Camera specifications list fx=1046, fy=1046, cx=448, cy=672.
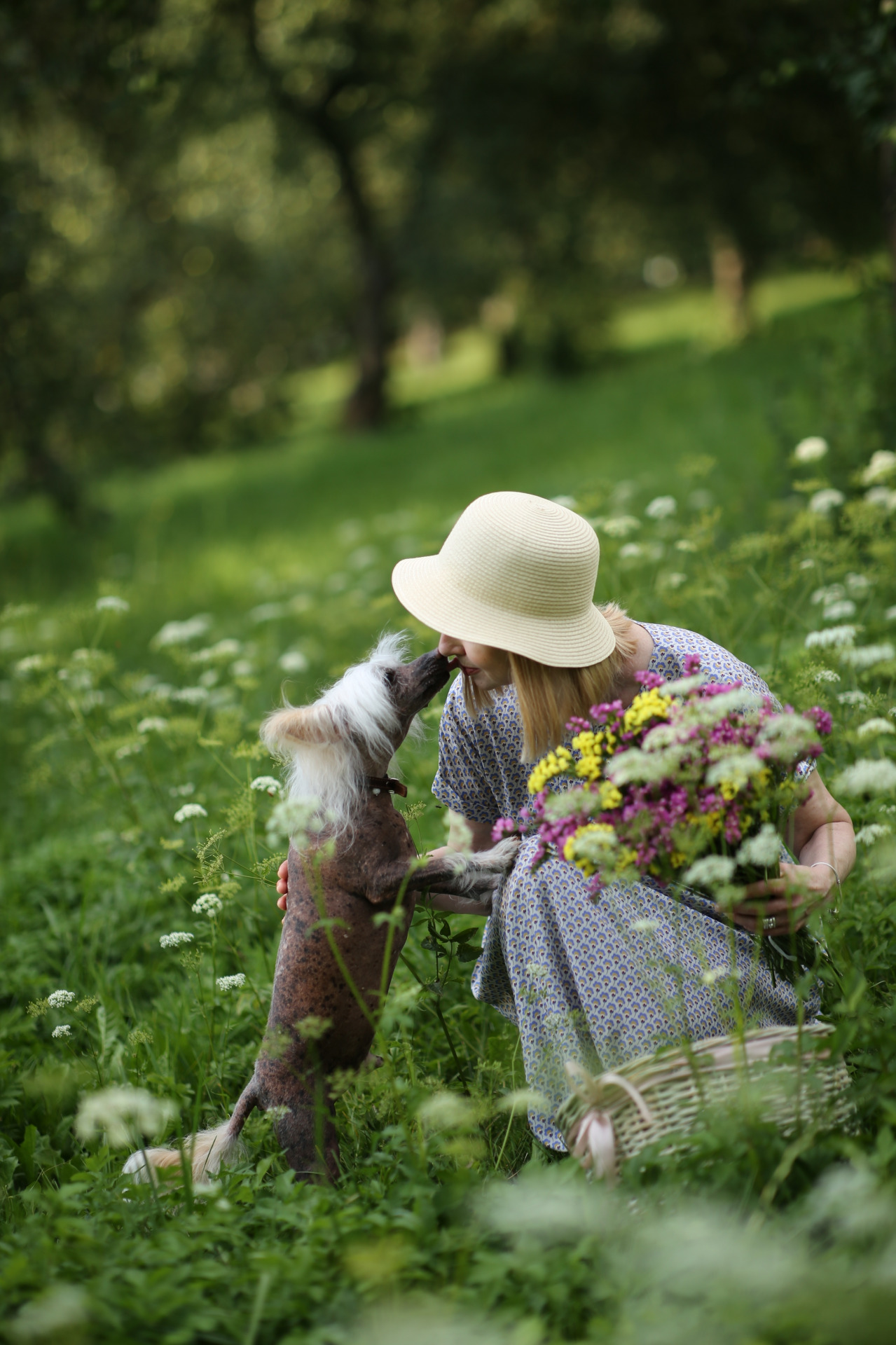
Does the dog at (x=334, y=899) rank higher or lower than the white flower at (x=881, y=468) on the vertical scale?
lower

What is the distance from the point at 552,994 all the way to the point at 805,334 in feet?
47.7

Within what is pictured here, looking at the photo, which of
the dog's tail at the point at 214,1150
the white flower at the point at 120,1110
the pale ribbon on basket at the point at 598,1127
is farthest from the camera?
the dog's tail at the point at 214,1150

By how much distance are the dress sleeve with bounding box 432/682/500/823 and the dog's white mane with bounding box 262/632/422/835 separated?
13.9 inches

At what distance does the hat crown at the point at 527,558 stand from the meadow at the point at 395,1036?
21.5 inches

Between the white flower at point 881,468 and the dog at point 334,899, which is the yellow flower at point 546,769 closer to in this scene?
the dog at point 334,899

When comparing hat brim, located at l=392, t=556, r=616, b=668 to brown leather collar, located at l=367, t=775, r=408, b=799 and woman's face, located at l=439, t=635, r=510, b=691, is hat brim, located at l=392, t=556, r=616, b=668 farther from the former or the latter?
brown leather collar, located at l=367, t=775, r=408, b=799

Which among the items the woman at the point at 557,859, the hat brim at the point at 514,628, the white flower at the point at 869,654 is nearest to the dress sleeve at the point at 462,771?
the woman at the point at 557,859

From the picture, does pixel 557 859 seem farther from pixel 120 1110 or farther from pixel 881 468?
pixel 881 468

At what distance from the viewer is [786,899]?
2080 mm

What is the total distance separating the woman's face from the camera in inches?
98.4

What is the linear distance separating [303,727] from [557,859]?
2.13 ft

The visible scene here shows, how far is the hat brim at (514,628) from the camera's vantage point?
2422 mm

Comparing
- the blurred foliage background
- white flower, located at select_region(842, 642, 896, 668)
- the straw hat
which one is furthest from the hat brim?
the blurred foliage background

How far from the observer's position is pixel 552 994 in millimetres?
2305
